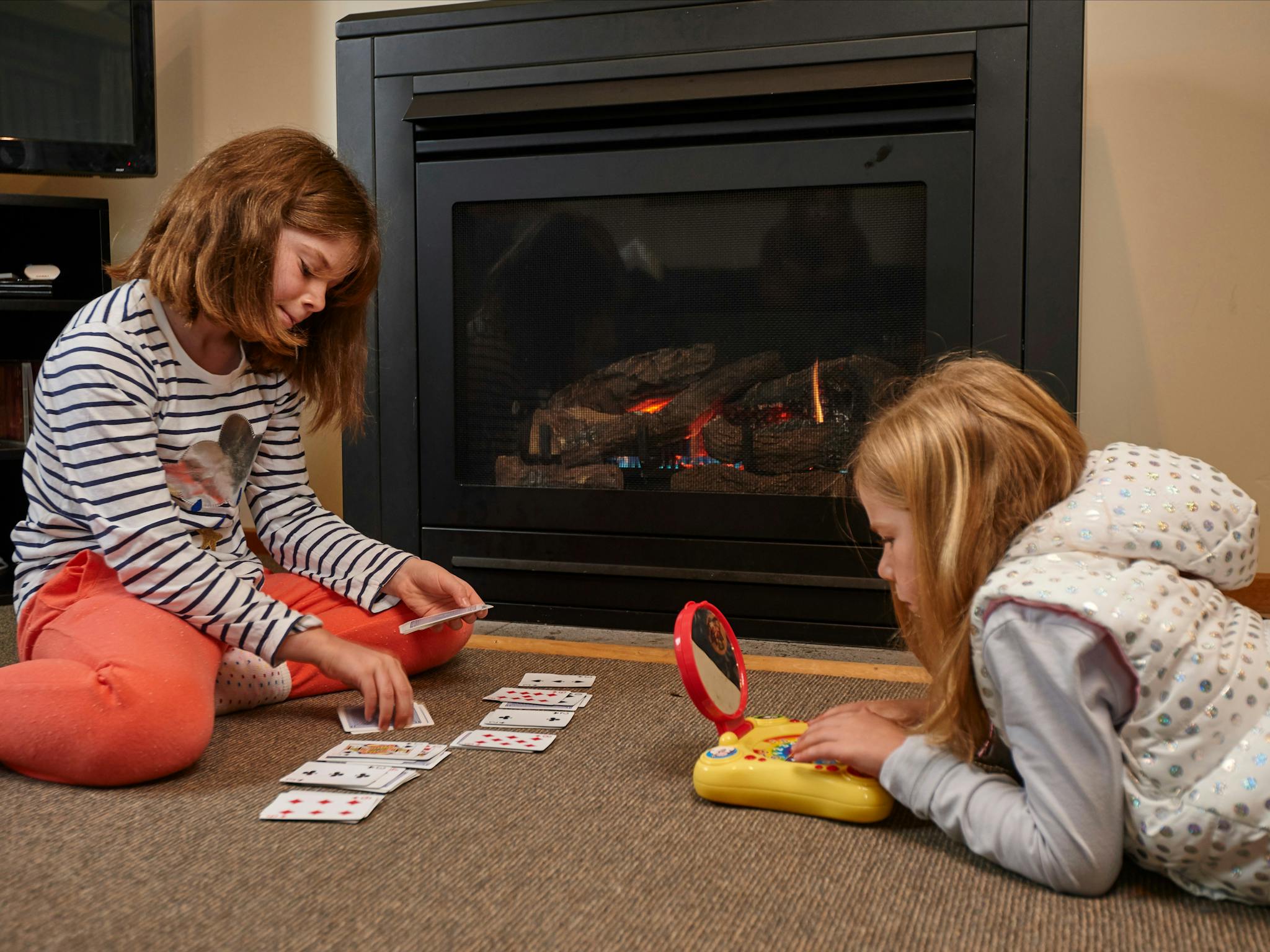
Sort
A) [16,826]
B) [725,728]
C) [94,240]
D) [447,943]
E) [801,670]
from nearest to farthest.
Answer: [447,943] < [16,826] < [725,728] < [801,670] < [94,240]

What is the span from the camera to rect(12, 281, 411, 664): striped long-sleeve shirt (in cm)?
129

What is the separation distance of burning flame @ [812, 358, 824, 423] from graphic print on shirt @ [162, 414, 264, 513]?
0.89 meters

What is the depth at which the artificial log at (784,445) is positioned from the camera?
6.16 ft

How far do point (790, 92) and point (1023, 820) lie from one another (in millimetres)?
1243

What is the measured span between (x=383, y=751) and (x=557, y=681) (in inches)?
13.9

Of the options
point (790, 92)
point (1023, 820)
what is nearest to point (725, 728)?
point (1023, 820)

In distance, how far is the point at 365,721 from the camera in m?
1.39

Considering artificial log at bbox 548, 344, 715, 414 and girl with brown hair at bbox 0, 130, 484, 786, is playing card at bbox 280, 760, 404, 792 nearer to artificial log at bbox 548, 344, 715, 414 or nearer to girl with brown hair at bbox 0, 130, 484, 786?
girl with brown hair at bbox 0, 130, 484, 786

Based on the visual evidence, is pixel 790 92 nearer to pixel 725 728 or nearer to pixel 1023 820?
pixel 725 728

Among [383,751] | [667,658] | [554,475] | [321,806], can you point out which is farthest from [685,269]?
[321,806]

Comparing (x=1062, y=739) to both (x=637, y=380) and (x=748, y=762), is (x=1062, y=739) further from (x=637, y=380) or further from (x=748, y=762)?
(x=637, y=380)

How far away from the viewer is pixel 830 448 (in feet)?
6.17

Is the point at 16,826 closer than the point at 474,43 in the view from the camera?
Yes

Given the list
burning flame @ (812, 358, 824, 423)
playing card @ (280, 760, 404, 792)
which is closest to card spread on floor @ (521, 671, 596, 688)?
playing card @ (280, 760, 404, 792)
